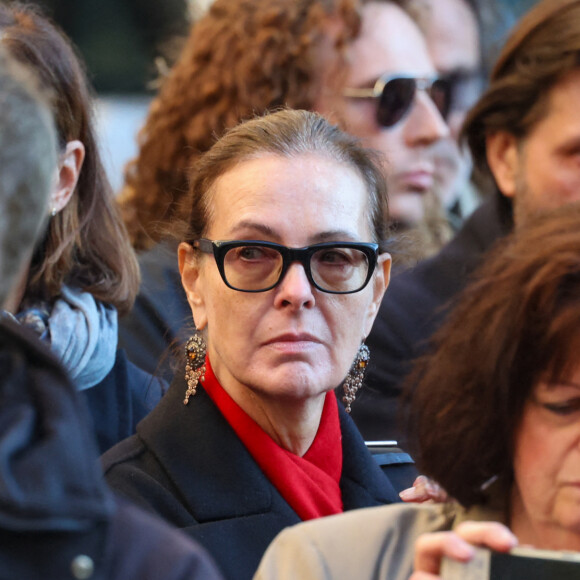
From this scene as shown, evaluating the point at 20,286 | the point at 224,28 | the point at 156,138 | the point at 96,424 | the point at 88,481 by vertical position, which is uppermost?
the point at 224,28

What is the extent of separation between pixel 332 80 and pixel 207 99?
431 mm

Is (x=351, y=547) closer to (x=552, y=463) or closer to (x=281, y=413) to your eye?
(x=552, y=463)

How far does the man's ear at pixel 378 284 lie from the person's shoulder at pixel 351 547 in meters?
0.72

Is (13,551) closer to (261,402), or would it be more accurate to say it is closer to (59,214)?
(261,402)

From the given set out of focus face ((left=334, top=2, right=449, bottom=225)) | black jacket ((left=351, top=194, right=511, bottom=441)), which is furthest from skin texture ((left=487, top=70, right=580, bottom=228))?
out of focus face ((left=334, top=2, right=449, bottom=225))

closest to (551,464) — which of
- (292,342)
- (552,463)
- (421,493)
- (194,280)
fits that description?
(552,463)

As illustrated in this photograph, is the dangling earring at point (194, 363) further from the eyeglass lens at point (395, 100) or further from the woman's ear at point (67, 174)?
the eyeglass lens at point (395, 100)

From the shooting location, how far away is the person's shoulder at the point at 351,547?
1743 millimetres

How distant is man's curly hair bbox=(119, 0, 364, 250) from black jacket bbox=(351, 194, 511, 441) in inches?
27.2

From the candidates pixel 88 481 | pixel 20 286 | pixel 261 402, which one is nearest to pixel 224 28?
pixel 20 286

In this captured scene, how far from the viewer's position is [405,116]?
4004 mm

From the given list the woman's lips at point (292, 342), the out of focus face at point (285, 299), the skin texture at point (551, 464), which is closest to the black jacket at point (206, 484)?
the out of focus face at point (285, 299)

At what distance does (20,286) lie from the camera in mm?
2877

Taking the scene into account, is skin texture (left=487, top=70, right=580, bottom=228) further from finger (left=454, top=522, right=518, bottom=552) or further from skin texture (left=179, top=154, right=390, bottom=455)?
finger (left=454, top=522, right=518, bottom=552)
